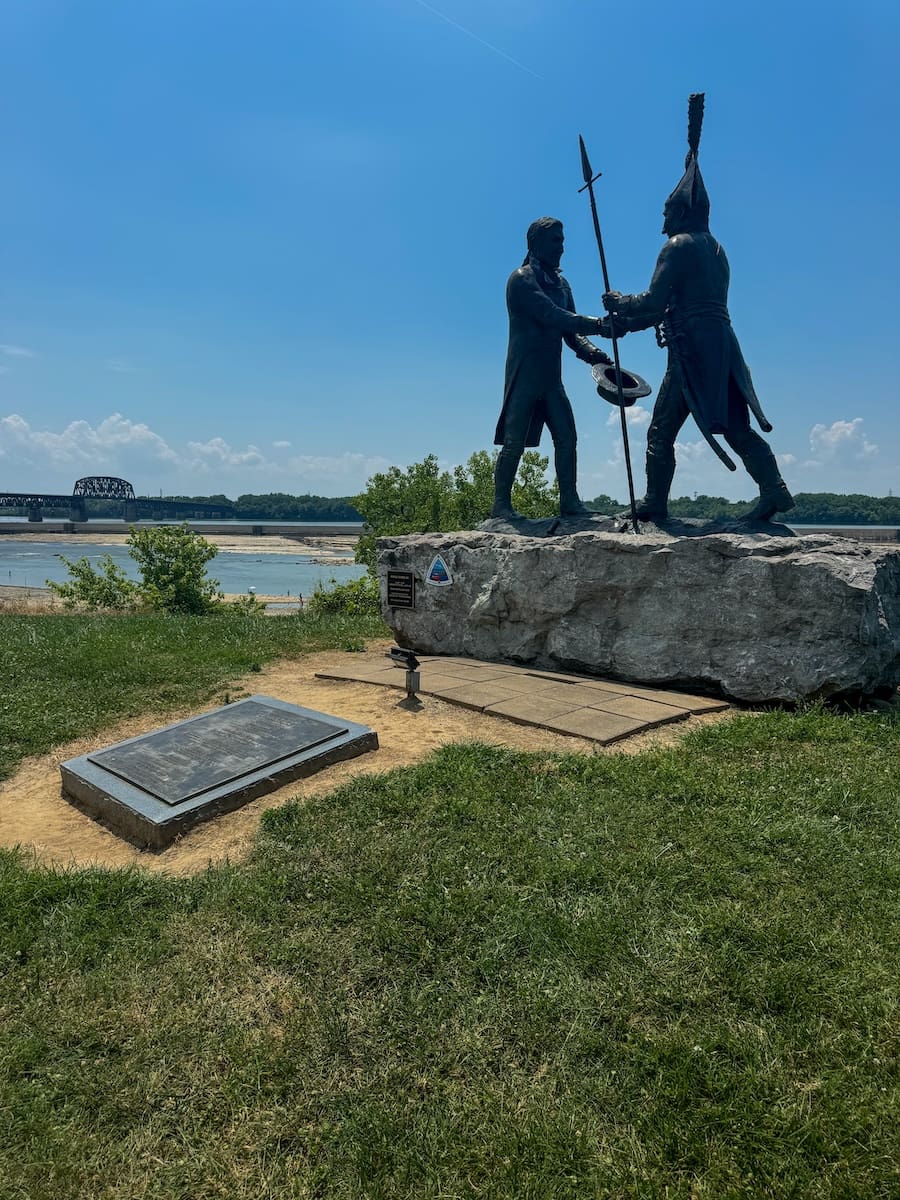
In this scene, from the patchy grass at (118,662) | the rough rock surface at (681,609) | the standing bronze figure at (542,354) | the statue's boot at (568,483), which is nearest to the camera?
the rough rock surface at (681,609)

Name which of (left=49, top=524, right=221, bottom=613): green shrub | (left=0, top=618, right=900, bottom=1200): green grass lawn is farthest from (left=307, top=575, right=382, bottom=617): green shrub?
(left=0, top=618, right=900, bottom=1200): green grass lawn

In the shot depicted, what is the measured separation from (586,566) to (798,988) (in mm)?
4255

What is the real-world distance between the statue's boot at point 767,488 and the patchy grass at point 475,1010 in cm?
321

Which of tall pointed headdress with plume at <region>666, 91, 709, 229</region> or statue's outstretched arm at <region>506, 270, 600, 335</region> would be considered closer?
tall pointed headdress with plume at <region>666, 91, 709, 229</region>

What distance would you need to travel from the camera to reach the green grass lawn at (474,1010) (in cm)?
183

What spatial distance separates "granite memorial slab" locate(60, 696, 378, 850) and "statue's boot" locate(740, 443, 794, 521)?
3.79 metres

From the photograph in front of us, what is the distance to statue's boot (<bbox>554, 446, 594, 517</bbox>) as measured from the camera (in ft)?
24.6

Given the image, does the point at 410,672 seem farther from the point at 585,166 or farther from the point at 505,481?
the point at 585,166

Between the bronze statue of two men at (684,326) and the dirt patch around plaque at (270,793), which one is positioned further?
the bronze statue of two men at (684,326)

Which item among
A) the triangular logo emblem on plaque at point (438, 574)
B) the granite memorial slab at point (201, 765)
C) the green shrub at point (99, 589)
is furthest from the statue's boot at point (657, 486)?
the green shrub at point (99, 589)

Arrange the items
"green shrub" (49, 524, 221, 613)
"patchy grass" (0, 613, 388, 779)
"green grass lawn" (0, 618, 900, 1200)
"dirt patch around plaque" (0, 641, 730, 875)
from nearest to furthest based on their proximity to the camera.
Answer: "green grass lawn" (0, 618, 900, 1200), "dirt patch around plaque" (0, 641, 730, 875), "patchy grass" (0, 613, 388, 779), "green shrub" (49, 524, 221, 613)

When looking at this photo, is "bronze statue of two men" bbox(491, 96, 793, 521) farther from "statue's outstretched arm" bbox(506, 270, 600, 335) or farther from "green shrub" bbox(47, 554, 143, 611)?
"green shrub" bbox(47, 554, 143, 611)

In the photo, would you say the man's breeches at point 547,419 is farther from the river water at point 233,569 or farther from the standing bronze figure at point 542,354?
the river water at point 233,569

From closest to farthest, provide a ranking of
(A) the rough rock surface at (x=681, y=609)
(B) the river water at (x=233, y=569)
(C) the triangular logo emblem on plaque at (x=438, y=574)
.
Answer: (A) the rough rock surface at (x=681, y=609) → (C) the triangular logo emblem on plaque at (x=438, y=574) → (B) the river water at (x=233, y=569)
